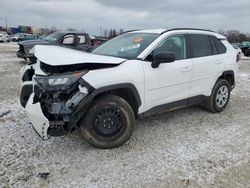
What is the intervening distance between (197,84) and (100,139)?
6.93 ft

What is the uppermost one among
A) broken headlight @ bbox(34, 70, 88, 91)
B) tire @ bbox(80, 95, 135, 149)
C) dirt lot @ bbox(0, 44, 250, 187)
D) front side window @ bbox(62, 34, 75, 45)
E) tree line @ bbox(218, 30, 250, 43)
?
tree line @ bbox(218, 30, 250, 43)

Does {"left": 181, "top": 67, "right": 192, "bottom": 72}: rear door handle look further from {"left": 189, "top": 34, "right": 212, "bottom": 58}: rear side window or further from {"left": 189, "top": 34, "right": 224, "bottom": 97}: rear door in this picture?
{"left": 189, "top": 34, "right": 212, "bottom": 58}: rear side window

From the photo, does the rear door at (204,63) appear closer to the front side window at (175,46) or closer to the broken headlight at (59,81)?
the front side window at (175,46)

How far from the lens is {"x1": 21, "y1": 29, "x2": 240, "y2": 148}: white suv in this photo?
2.96 m

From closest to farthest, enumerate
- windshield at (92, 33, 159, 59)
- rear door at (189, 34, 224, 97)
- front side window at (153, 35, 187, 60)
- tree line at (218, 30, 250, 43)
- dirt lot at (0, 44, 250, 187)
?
dirt lot at (0, 44, 250, 187) → windshield at (92, 33, 159, 59) → front side window at (153, 35, 187, 60) → rear door at (189, 34, 224, 97) → tree line at (218, 30, 250, 43)

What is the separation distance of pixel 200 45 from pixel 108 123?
95.2 inches

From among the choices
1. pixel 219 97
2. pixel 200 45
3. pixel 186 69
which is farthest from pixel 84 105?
pixel 219 97

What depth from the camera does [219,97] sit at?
4934mm

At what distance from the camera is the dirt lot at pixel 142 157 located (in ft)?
8.95

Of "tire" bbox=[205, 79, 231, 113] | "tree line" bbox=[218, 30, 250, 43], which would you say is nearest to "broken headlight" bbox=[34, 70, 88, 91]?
"tire" bbox=[205, 79, 231, 113]

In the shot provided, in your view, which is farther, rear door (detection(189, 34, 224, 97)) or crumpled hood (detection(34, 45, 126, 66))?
rear door (detection(189, 34, 224, 97))

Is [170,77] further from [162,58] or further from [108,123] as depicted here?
[108,123]

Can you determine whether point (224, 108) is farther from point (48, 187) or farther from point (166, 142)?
point (48, 187)

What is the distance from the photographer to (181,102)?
163 inches
